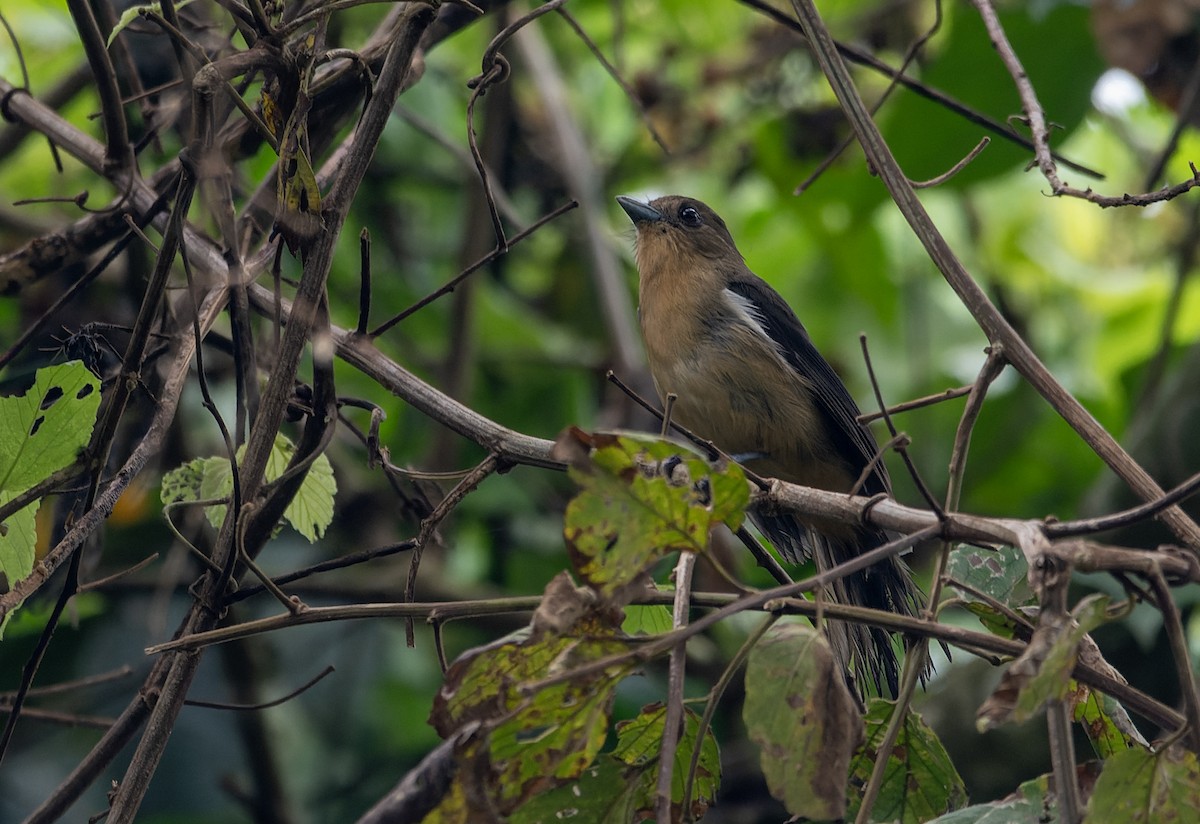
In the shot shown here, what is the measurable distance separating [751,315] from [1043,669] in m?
2.53

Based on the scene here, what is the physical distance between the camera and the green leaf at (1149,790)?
1.34 meters

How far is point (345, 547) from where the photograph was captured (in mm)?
4266

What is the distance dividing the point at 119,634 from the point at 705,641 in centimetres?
194

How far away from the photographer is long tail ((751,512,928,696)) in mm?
2396

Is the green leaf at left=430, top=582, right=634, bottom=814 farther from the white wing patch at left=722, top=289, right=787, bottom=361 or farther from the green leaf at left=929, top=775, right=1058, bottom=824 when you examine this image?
the white wing patch at left=722, top=289, right=787, bottom=361

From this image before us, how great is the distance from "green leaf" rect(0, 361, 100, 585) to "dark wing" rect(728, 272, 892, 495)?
2258 millimetres

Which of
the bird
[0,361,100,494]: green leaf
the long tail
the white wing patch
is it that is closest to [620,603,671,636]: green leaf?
the long tail

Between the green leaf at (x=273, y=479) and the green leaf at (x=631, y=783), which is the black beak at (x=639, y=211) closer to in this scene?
the green leaf at (x=273, y=479)

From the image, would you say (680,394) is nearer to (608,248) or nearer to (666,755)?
(608,248)

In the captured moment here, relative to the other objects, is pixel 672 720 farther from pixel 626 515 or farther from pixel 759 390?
pixel 759 390

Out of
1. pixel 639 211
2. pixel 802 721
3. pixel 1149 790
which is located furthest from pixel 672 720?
pixel 639 211

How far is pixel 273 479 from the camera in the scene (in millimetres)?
1988

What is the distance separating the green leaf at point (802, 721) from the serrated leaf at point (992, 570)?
50cm

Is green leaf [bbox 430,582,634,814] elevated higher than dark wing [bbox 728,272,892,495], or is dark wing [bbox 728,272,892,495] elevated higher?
dark wing [bbox 728,272,892,495]
